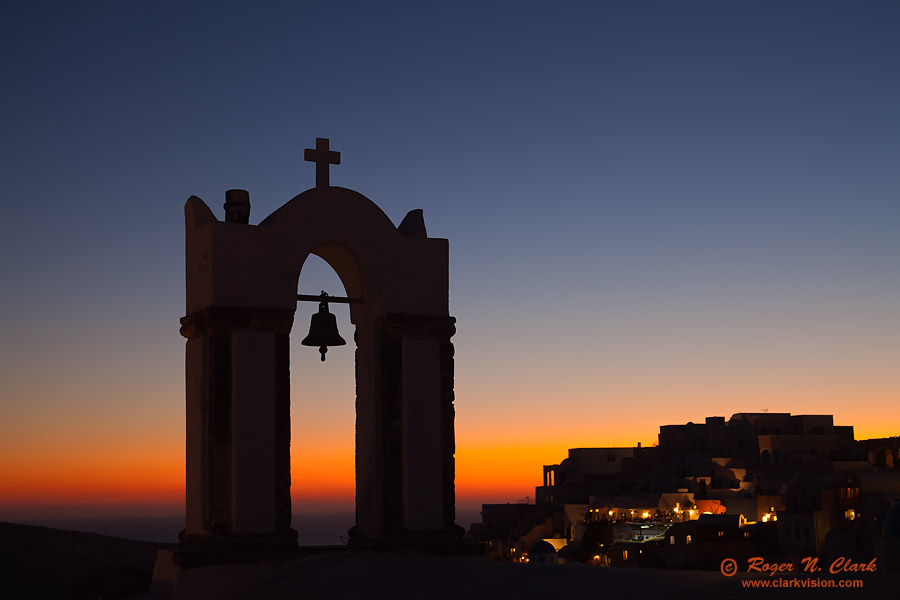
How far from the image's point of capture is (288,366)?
10.6m

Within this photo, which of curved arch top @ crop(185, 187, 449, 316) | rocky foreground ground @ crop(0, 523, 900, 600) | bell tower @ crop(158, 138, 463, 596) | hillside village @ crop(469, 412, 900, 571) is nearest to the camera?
rocky foreground ground @ crop(0, 523, 900, 600)

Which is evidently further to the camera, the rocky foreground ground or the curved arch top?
the curved arch top

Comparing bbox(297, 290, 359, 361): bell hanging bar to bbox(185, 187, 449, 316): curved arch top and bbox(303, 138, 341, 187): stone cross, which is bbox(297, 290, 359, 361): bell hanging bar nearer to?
bbox(185, 187, 449, 316): curved arch top

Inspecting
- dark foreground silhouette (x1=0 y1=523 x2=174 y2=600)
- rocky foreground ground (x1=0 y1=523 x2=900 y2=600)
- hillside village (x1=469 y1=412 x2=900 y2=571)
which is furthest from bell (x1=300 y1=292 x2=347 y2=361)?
dark foreground silhouette (x1=0 y1=523 x2=174 y2=600)

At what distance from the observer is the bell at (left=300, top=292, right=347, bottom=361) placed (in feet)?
36.9

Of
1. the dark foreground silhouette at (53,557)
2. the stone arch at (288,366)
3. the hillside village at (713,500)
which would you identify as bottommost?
the dark foreground silhouette at (53,557)

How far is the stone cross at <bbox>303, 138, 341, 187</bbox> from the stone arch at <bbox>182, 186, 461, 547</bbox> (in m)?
0.23

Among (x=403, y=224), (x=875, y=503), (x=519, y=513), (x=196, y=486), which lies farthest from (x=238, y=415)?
(x=519, y=513)

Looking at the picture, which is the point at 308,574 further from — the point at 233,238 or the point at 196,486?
the point at 233,238

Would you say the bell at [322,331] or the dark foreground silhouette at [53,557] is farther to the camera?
the dark foreground silhouette at [53,557]

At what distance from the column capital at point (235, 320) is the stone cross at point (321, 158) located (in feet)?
4.37

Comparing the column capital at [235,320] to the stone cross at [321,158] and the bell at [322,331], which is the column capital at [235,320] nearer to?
the bell at [322,331]

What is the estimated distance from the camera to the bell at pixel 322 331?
1124 centimetres

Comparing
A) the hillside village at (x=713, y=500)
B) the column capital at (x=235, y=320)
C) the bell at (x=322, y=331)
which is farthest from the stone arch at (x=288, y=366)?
the hillside village at (x=713, y=500)
